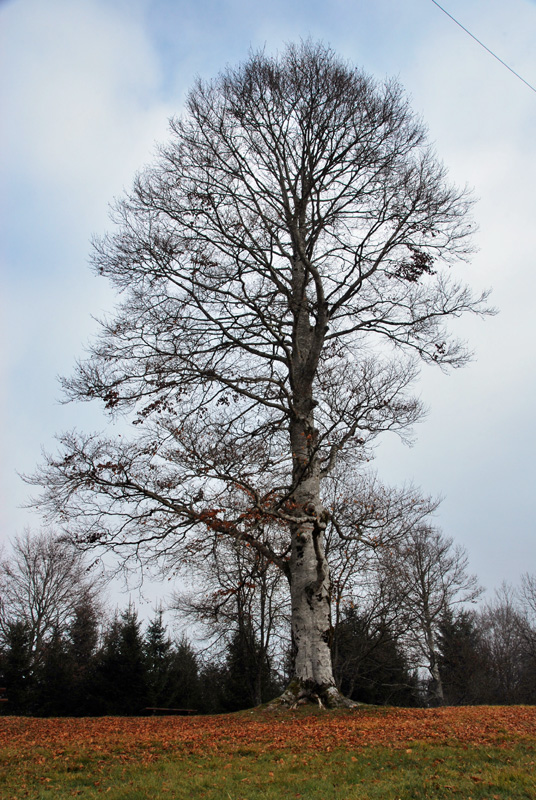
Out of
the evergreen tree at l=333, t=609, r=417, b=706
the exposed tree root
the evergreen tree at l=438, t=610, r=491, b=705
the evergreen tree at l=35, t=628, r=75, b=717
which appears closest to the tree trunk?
the exposed tree root

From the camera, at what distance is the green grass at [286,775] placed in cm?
429

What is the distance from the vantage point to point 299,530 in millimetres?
10156

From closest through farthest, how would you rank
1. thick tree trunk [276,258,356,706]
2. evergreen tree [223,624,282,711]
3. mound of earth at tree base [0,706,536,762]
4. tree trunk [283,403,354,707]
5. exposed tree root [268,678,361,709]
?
mound of earth at tree base [0,706,536,762], exposed tree root [268,678,361,709], tree trunk [283,403,354,707], thick tree trunk [276,258,356,706], evergreen tree [223,624,282,711]

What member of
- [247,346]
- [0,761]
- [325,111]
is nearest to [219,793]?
[0,761]

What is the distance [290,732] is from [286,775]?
2138 millimetres

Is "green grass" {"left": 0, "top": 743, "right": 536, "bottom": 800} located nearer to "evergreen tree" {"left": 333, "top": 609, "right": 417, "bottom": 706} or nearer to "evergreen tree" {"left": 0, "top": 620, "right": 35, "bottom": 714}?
"evergreen tree" {"left": 333, "top": 609, "right": 417, "bottom": 706}

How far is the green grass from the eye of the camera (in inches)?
169

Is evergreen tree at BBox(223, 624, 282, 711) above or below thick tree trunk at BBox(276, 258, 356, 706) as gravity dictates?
below

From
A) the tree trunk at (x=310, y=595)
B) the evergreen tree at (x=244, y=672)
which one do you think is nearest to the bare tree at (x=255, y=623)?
the evergreen tree at (x=244, y=672)

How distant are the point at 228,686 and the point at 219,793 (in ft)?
69.1

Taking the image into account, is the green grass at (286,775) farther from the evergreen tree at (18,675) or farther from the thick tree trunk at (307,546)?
the evergreen tree at (18,675)

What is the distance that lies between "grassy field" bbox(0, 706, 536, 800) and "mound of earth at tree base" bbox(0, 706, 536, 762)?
0.01 meters

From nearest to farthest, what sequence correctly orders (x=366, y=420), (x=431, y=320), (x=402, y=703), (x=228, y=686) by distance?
(x=366, y=420) < (x=431, y=320) < (x=228, y=686) < (x=402, y=703)

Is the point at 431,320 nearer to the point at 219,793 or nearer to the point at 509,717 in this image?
the point at 509,717
